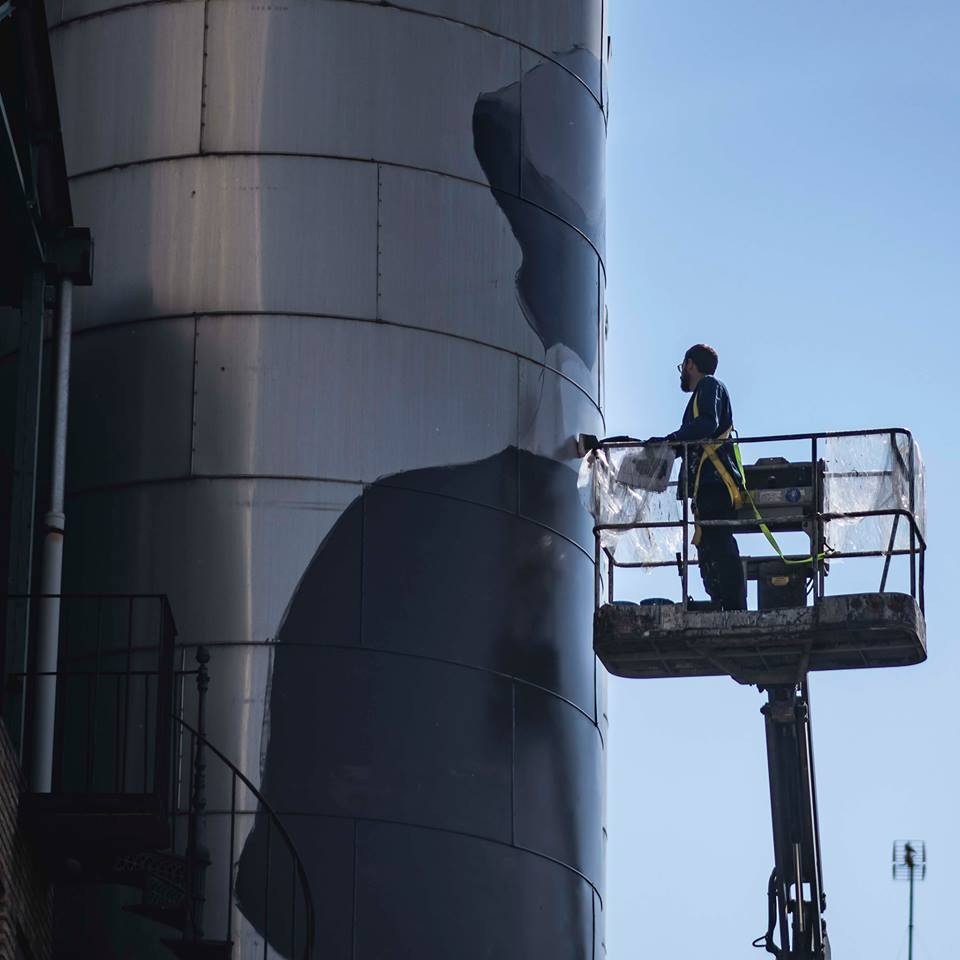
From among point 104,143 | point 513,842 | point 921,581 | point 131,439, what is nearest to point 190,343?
point 131,439

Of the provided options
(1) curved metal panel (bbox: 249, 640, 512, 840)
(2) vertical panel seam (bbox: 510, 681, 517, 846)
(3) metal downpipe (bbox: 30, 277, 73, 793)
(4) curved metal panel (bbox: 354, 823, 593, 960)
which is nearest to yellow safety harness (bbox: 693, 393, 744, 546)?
(2) vertical panel seam (bbox: 510, 681, 517, 846)

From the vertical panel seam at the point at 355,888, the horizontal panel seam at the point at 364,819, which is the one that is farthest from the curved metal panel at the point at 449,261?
the vertical panel seam at the point at 355,888

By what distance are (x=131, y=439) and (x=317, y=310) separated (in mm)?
1919

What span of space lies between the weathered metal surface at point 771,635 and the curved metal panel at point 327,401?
2.00m

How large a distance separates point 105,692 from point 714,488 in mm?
5444

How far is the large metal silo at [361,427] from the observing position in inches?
731

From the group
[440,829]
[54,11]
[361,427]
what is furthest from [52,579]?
[54,11]

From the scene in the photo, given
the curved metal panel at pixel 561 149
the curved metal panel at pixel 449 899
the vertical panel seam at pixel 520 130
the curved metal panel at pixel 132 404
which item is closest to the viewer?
the curved metal panel at pixel 449 899

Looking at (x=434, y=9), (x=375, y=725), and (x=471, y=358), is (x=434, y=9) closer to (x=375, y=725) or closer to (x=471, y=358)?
(x=471, y=358)

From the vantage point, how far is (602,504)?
20.5 metres

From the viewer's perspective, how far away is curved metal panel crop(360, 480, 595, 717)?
62.6ft

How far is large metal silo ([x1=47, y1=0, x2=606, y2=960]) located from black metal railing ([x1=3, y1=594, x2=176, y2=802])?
0.95ft

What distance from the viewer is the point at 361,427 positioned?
63.8ft

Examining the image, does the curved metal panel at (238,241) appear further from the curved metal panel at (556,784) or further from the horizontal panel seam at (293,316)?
the curved metal panel at (556,784)
